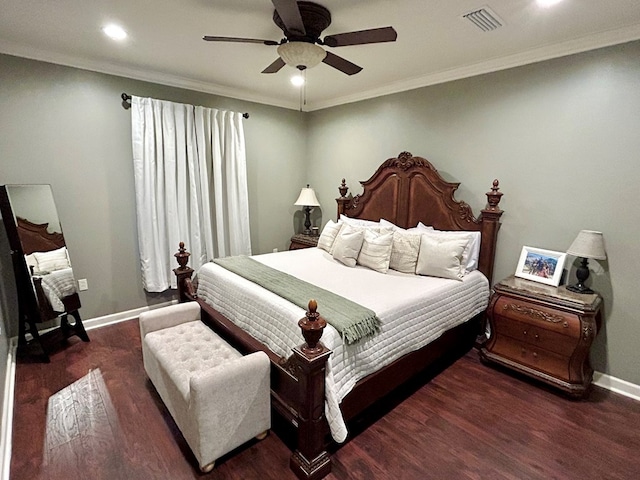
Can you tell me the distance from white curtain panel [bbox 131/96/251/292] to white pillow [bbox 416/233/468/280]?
92.8 inches

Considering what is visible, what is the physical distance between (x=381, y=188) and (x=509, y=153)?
4.42 feet

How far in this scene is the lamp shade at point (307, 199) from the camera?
4.53 m

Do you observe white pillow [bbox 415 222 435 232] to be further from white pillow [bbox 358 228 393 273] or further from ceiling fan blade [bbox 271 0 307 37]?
ceiling fan blade [bbox 271 0 307 37]

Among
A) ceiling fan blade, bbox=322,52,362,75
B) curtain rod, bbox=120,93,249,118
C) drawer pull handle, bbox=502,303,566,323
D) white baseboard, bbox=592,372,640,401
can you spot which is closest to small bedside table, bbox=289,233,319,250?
ceiling fan blade, bbox=322,52,362,75

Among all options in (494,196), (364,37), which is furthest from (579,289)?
(364,37)

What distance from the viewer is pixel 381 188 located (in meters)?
3.81

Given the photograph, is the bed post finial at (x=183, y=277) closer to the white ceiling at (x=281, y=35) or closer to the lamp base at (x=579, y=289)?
the white ceiling at (x=281, y=35)

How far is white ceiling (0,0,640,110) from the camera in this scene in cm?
204

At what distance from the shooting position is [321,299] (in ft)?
7.19

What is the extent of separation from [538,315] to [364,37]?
7.59 feet

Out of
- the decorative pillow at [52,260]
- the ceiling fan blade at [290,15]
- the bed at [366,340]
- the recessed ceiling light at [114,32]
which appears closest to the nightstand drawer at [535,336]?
the bed at [366,340]

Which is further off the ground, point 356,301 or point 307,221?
point 307,221

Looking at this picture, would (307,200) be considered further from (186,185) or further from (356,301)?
(356,301)

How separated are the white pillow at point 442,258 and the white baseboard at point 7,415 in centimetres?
297
